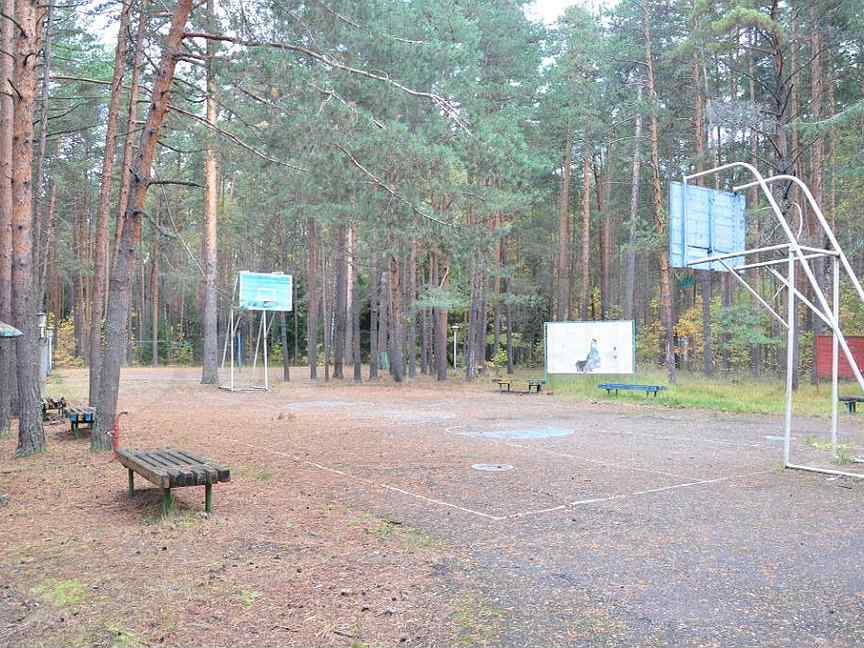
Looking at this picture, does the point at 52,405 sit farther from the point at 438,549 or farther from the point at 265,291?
the point at 438,549

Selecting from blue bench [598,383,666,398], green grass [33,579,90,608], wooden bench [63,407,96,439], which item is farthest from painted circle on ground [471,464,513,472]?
blue bench [598,383,666,398]

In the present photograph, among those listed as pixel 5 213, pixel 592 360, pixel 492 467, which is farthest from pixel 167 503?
pixel 592 360

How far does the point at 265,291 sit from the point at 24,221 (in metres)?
13.6

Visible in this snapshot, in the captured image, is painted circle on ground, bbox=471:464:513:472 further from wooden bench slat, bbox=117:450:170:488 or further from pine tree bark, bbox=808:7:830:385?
pine tree bark, bbox=808:7:830:385

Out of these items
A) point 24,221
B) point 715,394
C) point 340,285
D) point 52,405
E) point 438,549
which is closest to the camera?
point 438,549

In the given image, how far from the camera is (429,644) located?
10.2 feet

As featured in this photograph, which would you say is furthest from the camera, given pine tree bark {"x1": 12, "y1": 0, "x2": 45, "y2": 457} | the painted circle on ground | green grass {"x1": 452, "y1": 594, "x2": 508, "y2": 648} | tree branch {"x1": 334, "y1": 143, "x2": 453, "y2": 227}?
tree branch {"x1": 334, "y1": 143, "x2": 453, "y2": 227}

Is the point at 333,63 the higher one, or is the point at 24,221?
the point at 333,63

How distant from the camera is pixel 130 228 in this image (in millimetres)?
8336

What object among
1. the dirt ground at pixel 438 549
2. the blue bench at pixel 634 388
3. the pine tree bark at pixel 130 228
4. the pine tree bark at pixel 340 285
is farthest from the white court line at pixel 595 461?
the pine tree bark at pixel 340 285

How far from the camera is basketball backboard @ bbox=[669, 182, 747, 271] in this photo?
1004cm

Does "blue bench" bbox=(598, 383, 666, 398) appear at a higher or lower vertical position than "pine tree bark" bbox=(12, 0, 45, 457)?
lower

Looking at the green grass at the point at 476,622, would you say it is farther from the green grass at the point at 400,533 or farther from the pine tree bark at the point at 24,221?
the pine tree bark at the point at 24,221

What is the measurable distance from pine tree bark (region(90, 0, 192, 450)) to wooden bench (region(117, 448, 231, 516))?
9.36 ft
